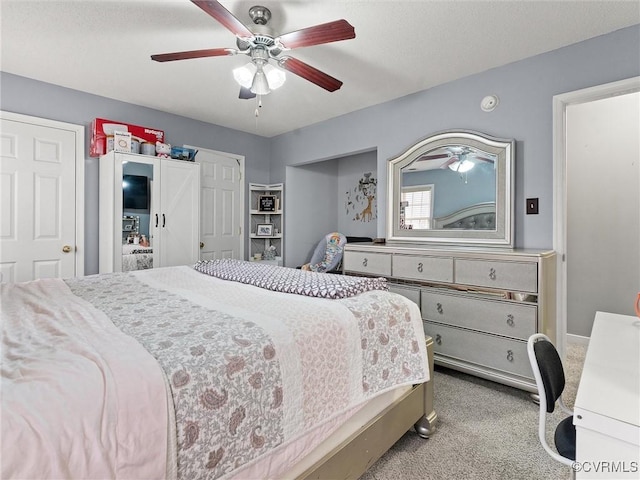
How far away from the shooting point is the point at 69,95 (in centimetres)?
313

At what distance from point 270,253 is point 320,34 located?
3312 mm

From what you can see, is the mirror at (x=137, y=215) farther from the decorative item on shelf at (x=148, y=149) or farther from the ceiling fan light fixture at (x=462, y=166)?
the ceiling fan light fixture at (x=462, y=166)

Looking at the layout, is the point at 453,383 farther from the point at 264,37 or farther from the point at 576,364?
the point at 264,37

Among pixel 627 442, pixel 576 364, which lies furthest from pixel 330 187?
pixel 627 442

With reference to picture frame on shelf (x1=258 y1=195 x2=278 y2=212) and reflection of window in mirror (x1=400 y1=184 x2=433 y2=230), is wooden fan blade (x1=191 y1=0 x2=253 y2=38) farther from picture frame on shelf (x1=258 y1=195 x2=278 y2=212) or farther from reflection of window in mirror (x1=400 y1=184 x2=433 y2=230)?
picture frame on shelf (x1=258 y1=195 x2=278 y2=212)

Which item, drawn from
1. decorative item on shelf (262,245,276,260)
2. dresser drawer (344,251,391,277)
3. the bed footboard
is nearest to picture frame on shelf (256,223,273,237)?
decorative item on shelf (262,245,276,260)

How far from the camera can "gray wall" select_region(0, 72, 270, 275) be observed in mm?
2891

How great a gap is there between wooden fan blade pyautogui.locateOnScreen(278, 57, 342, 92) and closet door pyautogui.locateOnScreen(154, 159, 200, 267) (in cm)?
186

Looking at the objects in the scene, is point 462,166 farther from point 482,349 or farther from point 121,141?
point 121,141

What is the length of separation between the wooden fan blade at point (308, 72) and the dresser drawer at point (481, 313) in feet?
5.68

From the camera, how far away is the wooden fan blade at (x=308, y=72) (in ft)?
6.79

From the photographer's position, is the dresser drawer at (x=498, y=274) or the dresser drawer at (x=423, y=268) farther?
the dresser drawer at (x=423, y=268)

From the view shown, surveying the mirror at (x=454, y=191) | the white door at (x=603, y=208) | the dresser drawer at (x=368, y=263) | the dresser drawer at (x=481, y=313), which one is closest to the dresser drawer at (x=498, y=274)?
the dresser drawer at (x=481, y=313)

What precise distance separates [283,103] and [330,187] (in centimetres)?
187
